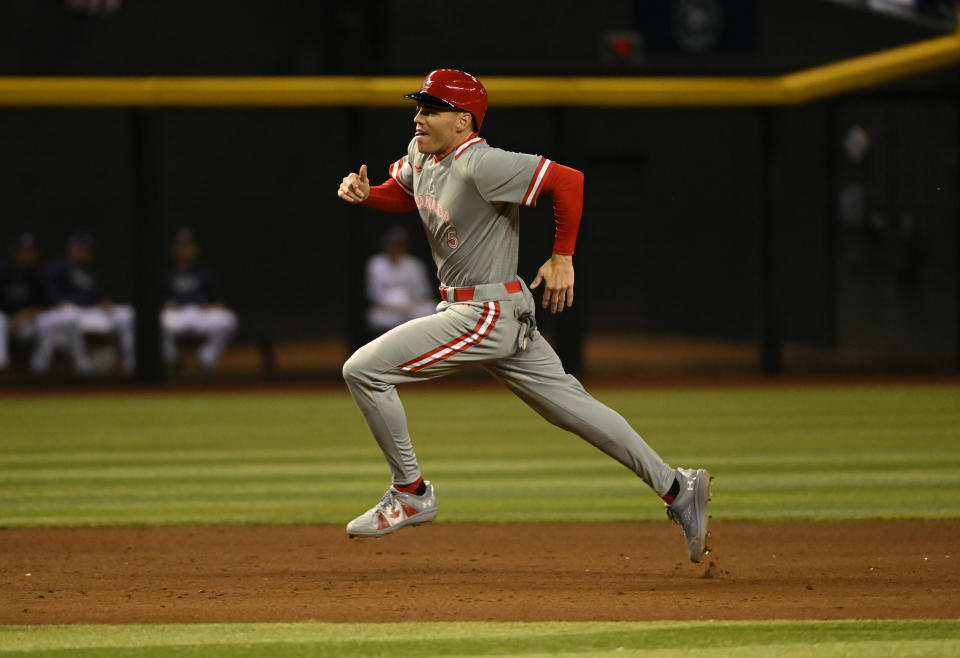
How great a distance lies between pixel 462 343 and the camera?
500 cm

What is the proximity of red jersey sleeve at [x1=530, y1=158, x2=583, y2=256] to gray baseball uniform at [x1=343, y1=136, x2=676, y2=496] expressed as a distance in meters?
0.07

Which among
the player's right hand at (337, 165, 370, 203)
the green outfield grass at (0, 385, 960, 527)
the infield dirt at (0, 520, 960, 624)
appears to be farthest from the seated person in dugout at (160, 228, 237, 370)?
the player's right hand at (337, 165, 370, 203)

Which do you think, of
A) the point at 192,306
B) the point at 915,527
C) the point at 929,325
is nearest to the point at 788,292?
the point at 929,325

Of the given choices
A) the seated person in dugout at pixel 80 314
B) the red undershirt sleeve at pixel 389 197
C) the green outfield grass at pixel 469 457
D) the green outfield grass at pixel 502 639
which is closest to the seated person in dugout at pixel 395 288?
the green outfield grass at pixel 469 457

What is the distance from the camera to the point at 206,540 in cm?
605

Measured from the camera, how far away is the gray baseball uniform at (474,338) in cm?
499

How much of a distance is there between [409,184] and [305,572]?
1.51 m

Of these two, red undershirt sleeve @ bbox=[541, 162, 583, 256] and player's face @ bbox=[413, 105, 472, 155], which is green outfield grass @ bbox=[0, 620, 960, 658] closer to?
red undershirt sleeve @ bbox=[541, 162, 583, 256]

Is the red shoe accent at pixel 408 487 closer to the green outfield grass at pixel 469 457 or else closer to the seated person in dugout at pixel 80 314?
the green outfield grass at pixel 469 457

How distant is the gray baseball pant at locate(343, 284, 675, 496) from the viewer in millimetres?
4996

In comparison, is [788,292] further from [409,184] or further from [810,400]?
[409,184]

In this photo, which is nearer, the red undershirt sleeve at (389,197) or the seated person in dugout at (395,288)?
the red undershirt sleeve at (389,197)

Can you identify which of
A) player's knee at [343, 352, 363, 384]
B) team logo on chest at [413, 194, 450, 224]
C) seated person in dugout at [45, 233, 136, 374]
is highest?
team logo on chest at [413, 194, 450, 224]

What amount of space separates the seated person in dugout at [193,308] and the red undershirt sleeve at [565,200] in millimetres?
10081
